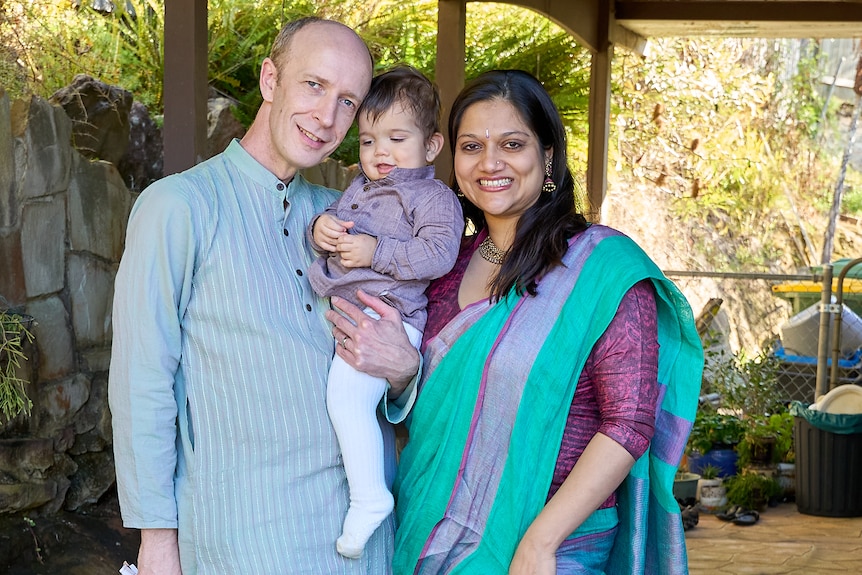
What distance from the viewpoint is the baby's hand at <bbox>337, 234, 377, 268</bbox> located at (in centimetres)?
192

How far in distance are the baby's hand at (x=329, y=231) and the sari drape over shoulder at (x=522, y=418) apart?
28 cm

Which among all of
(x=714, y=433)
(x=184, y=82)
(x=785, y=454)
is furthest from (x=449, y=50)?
(x=785, y=454)

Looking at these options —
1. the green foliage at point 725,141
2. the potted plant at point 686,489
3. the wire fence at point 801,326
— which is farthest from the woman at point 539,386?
the green foliage at point 725,141

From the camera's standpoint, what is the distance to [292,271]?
193 centimetres

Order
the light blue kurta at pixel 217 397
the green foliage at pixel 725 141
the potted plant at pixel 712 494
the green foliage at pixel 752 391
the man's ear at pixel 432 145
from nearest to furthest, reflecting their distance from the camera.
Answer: the light blue kurta at pixel 217 397 → the man's ear at pixel 432 145 → the potted plant at pixel 712 494 → the green foliage at pixel 752 391 → the green foliage at pixel 725 141

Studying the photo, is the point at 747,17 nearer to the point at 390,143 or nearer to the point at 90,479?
the point at 90,479

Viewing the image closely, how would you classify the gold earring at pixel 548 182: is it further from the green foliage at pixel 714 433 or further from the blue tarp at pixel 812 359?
the blue tarp at pixel 812 359

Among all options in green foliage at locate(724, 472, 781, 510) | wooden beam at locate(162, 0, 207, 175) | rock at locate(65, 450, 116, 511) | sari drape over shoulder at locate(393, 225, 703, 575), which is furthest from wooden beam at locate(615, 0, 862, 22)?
sari drape over shoulder at locate(393, 225, 703, 575)

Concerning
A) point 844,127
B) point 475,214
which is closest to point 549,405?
point 475,214

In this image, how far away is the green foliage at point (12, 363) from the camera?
3098 mm

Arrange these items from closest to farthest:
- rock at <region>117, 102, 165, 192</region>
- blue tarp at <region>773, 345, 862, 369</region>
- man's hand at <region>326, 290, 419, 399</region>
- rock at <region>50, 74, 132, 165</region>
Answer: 1. man's hand at <region>326, 290, 419, 399</region>
2. rock at <region>50, 74, 132, 165</region>
3. rock at <region>117, 102, 165, 192</region>
4. blue tarp at <region>773, 345, 862, 369</region>

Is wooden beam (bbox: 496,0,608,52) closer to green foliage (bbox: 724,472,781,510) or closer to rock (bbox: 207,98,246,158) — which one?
rock (bbox: 207,98,246,158)

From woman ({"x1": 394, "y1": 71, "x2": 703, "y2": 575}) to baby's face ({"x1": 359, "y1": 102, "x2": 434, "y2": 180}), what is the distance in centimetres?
8

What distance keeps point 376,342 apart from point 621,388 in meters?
0.45
